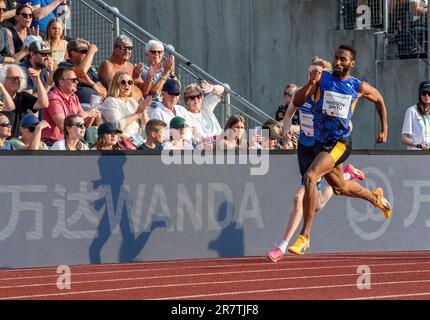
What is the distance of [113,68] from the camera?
1559 centimetres

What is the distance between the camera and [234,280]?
1123 centimetres

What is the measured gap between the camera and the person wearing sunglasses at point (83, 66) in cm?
1516

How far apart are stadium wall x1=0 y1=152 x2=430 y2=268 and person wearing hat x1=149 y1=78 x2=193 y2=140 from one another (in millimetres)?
1396

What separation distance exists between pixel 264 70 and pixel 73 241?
26.1 ft

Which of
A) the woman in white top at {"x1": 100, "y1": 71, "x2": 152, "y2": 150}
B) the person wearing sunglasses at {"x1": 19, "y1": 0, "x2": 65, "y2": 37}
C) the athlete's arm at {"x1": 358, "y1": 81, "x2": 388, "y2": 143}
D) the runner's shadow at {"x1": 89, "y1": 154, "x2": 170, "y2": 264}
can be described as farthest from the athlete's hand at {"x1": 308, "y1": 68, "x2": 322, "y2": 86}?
the person wearing sunglasses at {"x1": 19, "y1": 0, "x2": 65, "y2": 37}

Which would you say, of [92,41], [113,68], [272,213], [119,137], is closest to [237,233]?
[272,213]

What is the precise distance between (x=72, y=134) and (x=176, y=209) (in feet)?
4.62

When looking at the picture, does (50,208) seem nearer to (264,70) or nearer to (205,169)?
(205,169)

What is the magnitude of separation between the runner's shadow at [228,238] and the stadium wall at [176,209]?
0.04ft

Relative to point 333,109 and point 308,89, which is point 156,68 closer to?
point 308,89

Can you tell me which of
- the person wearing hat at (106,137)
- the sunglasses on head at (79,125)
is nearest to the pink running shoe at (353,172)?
the person wearing hat at (106,137)

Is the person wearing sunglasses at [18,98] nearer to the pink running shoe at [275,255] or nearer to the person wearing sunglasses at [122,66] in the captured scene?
the person wearing sunglasses at [122,66]

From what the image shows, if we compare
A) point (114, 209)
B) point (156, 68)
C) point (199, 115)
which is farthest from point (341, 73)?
point (156, 68)

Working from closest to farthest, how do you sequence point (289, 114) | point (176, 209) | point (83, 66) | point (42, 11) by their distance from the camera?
1. point (289, 114)
2. point (176, 209)
3. point (83, 66)
4. point (42, 11)
